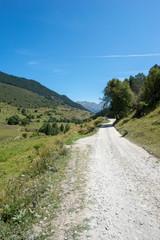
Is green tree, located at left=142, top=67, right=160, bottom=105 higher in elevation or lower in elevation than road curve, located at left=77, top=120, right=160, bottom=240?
higher

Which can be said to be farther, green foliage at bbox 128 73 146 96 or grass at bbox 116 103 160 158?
green foliage at bbox 128 73 146 96

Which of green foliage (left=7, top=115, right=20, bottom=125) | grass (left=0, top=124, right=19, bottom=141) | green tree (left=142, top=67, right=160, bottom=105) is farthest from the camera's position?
green foliage (left=7, top=115, right=20, bottom=125)

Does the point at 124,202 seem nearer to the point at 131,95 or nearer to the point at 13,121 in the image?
the point at 131,95

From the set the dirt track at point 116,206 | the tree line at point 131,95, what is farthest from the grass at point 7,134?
the dirt track at point 116,206

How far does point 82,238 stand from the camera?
12.5ft

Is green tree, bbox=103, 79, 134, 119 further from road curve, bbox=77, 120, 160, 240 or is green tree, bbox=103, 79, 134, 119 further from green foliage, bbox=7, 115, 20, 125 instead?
green foliage, bbox=7, 115, 20, 125

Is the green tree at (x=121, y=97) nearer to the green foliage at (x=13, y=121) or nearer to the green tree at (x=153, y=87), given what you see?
the green tree at (x=153, y=87)

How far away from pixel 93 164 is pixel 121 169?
2.20 m

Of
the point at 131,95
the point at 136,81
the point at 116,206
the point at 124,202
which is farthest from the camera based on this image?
the point at 136,81

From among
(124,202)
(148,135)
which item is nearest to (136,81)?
(148,135)

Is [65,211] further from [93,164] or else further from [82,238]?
[93,164]

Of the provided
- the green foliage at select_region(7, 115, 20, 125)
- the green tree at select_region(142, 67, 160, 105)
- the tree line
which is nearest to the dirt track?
the tree line

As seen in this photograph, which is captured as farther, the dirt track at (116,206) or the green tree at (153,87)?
the green tree at (153,87)

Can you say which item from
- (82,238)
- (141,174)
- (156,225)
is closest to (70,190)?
(82,238)
